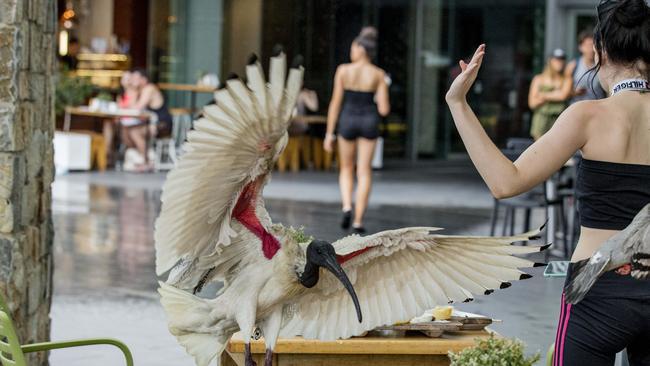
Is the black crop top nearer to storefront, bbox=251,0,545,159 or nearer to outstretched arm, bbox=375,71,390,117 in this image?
outstretched arm, bbox=375,71,390,117

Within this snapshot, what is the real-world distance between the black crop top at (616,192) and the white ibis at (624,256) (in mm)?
35

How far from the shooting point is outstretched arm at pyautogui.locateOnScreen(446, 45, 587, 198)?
3.34 meters

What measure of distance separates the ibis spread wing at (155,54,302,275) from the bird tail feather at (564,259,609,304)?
0.98 meters

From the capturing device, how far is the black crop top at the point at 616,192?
133 inches

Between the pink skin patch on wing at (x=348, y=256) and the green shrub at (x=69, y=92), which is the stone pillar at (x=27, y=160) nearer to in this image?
the pink skin patch on wing at (x=348, y=256)

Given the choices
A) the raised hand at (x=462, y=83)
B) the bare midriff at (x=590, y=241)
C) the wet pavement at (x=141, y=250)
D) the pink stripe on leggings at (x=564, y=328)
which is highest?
the raised hand at (x=462, y=83)

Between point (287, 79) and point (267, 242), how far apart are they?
2.16ft

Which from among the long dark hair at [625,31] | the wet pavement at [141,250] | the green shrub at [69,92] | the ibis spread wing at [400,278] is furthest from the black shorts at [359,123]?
the long dark hair at [625,31]

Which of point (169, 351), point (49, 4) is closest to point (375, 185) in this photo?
point (169, 351)

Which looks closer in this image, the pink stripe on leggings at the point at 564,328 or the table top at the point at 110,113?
the pink stripe on leggings at the point at 564,328

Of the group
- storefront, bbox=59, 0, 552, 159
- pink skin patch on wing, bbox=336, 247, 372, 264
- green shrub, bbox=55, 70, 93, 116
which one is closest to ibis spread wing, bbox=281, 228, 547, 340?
pink skin patch on wing, bbox=336, 247, 372, 264

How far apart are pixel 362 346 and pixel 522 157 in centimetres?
164

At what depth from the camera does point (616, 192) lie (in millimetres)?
3385

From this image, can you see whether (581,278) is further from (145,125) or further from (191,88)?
(191,88)
